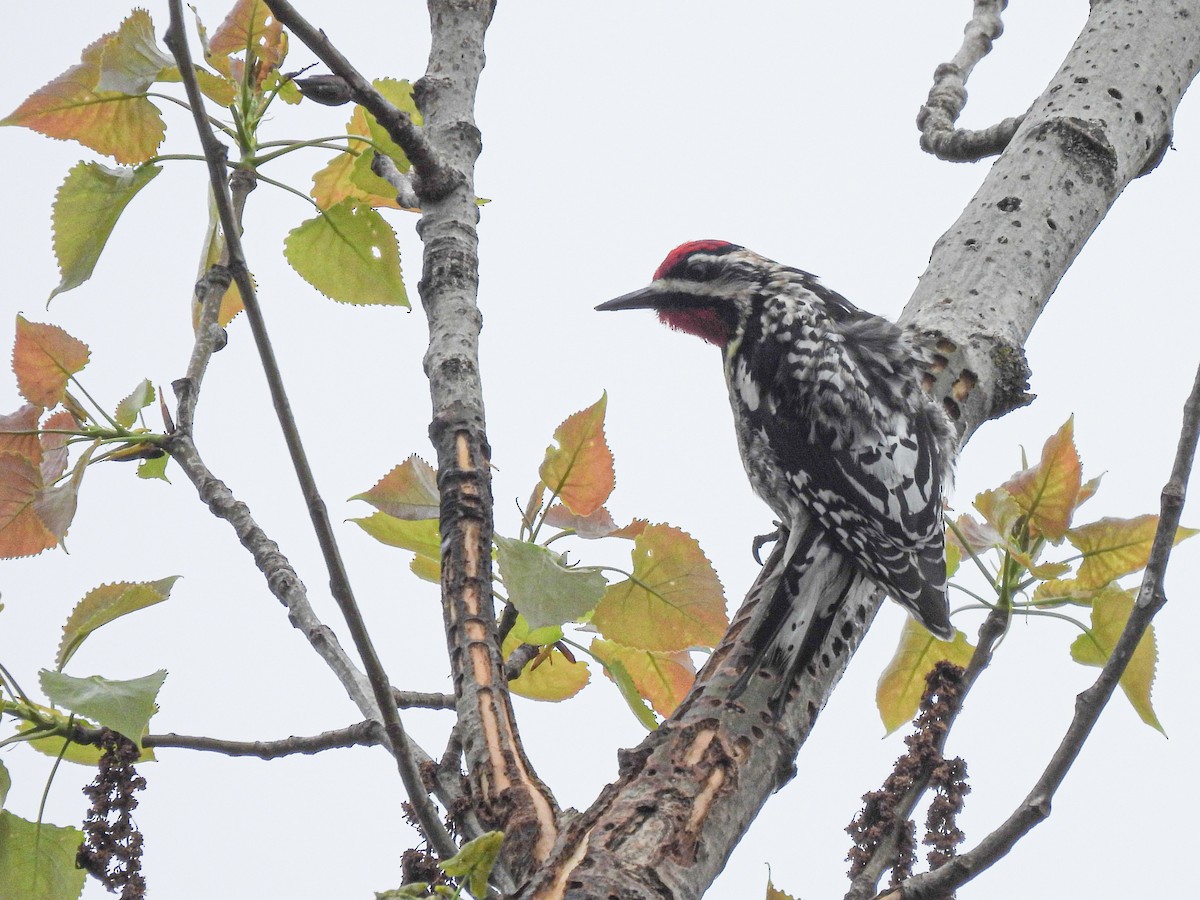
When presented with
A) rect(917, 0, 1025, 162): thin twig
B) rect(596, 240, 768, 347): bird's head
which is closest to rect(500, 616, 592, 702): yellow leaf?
rect(596, 240, 768, 347): bird's head

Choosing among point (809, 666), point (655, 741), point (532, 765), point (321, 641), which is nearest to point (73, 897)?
point (321, 641)

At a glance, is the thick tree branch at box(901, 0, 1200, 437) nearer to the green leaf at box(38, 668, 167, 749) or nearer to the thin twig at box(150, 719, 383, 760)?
the thin twig at box(150, 719, 383, 760)

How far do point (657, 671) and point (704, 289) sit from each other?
1391 mm

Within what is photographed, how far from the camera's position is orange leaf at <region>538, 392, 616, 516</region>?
5.22ft

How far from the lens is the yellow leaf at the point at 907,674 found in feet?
6.37

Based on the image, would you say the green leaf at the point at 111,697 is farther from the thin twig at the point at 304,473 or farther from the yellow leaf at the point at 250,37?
the yellow leaf at the point at 250,37

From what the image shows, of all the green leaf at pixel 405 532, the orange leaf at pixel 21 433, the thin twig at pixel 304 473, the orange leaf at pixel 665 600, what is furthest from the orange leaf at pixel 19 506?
the orange leaf at pixel 665 600

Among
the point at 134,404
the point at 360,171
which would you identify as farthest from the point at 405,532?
the point at 360,171

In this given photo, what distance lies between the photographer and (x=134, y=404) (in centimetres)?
164

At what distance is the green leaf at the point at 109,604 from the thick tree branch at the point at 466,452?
0.39 meters

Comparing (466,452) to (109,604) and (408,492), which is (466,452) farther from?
(109,604)

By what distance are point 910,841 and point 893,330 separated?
3.84 feet

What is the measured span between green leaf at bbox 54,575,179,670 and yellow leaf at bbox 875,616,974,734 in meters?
1.13

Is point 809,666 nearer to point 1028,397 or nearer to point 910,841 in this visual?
point 910,841
